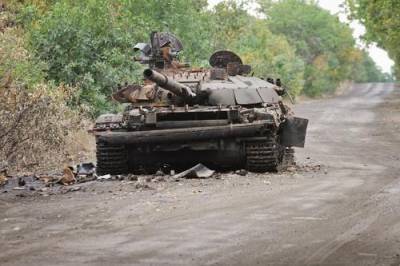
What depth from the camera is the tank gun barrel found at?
38.2 ft

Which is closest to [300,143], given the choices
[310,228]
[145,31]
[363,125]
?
[310,228]

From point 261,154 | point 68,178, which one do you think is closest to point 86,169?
point 68,178

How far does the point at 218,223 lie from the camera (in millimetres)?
7453

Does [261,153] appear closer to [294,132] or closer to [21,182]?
[294,132]

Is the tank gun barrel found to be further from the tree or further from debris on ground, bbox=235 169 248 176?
the tree

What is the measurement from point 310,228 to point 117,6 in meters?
16.9

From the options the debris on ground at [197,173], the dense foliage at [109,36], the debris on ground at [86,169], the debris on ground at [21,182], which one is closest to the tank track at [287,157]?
the debris on ground at [197,173]

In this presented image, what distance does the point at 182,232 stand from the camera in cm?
698

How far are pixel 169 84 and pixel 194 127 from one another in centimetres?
84

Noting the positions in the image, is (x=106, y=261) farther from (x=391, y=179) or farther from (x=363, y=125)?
(x=363, y=125)

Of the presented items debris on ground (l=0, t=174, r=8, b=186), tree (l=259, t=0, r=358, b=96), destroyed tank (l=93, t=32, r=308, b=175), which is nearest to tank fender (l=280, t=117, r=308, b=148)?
destroyed tank (l=93, t=32, r=308, b=175)

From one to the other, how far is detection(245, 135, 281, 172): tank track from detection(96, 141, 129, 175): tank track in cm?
200

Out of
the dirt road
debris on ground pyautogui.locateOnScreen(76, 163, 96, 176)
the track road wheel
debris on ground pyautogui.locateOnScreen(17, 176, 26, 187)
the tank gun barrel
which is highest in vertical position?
the tank gun barrel

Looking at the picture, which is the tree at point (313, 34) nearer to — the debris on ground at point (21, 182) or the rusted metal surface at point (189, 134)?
the rusted metal surface at point (189, 134)
